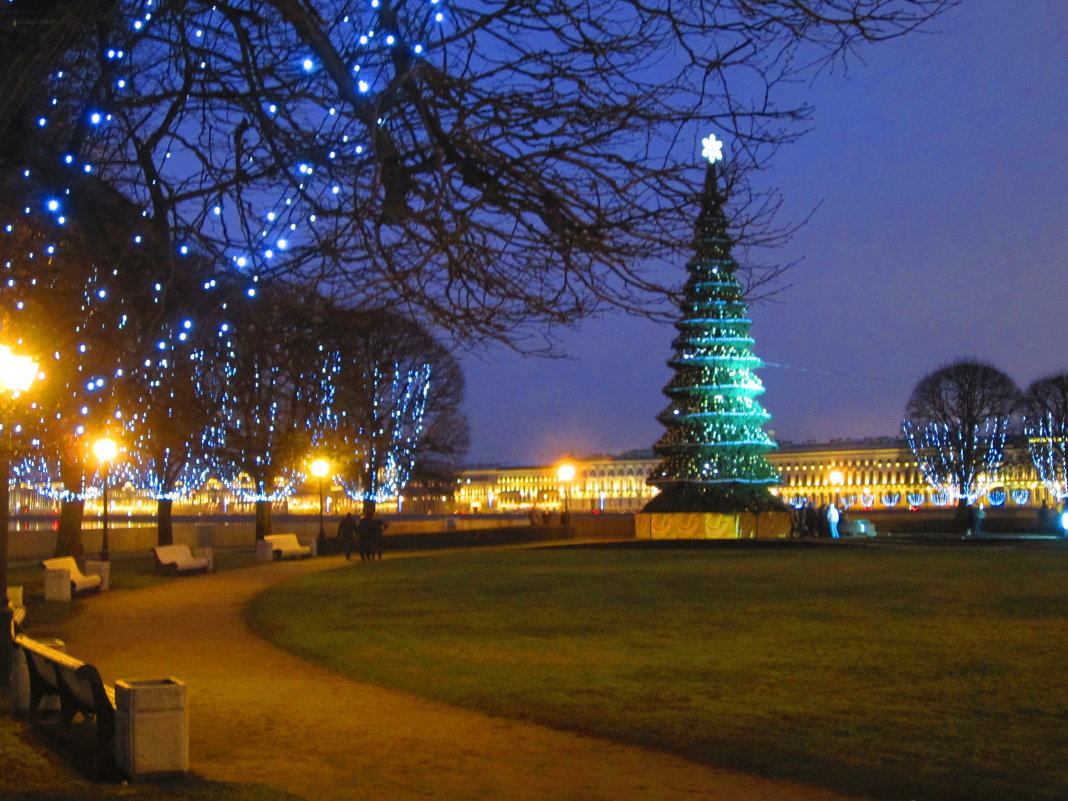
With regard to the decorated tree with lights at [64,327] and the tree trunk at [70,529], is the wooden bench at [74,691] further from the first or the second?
the tree trunk at [70,529]

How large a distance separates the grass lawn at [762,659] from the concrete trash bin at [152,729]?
313cm

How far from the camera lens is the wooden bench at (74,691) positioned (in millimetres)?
8266

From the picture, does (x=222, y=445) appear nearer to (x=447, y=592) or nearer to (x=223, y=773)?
(x=447, y=592)

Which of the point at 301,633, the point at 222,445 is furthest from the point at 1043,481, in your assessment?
the point at 301,633

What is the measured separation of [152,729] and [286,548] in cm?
2984

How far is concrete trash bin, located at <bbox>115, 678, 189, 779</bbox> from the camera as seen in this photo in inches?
312

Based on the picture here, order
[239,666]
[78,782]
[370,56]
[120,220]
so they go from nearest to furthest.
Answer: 1. [78,782]
2. [370,56]
3. [120,220]
4. [239,666]

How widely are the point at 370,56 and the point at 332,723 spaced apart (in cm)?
524

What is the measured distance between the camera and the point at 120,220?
9805 mm

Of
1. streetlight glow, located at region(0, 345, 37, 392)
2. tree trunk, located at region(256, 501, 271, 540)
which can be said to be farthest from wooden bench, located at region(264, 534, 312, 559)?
streetlight glow, located at region(0, 345, 37, 392)

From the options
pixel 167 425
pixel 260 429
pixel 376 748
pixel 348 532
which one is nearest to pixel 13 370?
pixel 376 748

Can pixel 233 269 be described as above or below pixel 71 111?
below

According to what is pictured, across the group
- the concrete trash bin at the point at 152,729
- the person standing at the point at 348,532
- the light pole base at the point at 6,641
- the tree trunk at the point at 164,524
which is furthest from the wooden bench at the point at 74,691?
the tree trunk at the point at 164,524

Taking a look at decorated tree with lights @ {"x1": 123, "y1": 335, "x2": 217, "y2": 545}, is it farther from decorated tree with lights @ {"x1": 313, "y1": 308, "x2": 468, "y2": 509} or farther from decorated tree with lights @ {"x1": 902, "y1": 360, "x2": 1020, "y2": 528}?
decorated tree with lights @ {"x1": 902, "y1": 360, "x2": 1020, "y2": 528}
